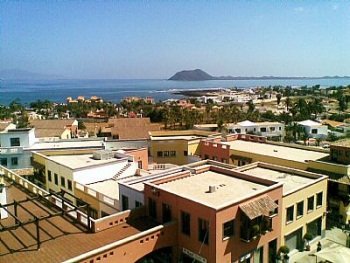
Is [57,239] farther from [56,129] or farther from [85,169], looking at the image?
[56,129]

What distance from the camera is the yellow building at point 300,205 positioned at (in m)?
26.2

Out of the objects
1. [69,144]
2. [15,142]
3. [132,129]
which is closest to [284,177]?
[69,144]

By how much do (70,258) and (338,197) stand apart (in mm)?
23553

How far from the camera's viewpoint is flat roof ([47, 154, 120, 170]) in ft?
114

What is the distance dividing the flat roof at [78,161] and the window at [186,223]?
14417 millimetres

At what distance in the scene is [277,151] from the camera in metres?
41.3

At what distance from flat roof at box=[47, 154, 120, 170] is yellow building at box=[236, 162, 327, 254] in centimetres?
1367

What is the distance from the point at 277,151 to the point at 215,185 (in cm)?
1793

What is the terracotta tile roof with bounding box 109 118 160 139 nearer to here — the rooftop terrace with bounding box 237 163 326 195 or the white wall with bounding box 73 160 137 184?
the white wall with bounding box 73 160 137 184

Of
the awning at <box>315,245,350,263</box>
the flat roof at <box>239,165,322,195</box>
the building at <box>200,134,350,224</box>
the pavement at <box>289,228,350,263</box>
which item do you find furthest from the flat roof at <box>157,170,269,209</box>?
the building at <box>200,134,350,224</box>

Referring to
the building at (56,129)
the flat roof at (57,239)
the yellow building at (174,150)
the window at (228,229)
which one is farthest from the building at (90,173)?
the building at (56,129)

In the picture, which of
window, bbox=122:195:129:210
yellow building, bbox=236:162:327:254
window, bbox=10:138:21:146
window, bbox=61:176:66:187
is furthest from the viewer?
window, bbox=10:138:21:146

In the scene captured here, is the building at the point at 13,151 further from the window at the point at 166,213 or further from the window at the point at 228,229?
the window at the point at 228,229

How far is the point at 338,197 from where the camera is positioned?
31.6 meters
